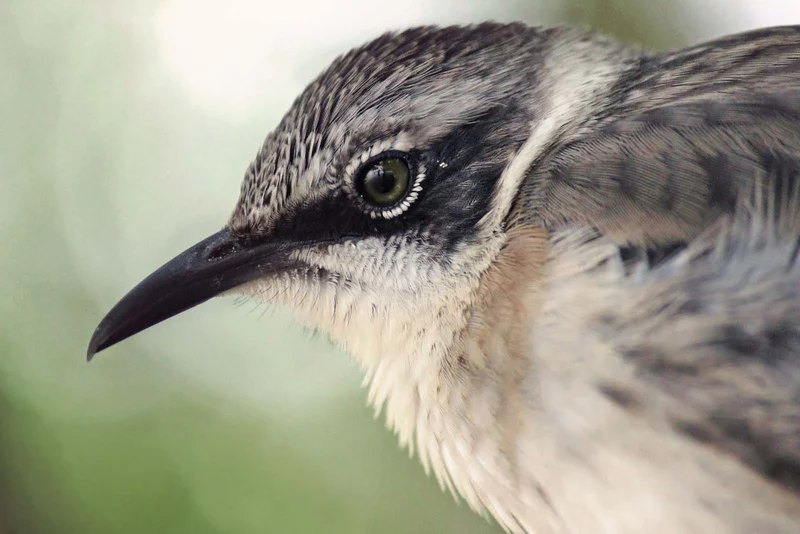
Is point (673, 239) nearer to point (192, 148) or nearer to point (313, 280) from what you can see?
point (313, 280)

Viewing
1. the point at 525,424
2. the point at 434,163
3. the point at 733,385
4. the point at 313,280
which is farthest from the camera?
the point at 313,280

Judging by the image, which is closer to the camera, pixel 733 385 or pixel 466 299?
pixel 733 385

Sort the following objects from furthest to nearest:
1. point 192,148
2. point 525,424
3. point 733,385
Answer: point 192,148, point 525,424, point 733,385

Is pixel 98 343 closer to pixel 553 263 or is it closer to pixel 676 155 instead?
pixel 553 263

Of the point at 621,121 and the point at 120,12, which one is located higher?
the point at 120,12

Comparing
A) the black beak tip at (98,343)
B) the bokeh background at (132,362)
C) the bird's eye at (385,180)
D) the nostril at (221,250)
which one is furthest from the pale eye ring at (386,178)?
the bokeh background at (132,362)

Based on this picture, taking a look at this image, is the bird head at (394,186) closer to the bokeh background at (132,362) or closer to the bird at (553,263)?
the bird at (553,263)

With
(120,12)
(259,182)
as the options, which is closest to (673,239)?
(259,182)

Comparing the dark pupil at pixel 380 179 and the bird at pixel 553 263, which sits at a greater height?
A: the dark pupil at pixel 380 179
